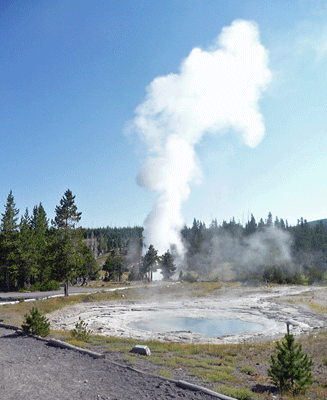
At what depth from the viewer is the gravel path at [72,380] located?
863 centimetres

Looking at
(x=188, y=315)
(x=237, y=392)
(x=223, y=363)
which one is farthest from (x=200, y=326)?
(x=237, y=392)

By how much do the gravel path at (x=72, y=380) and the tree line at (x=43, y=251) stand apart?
88.8ft

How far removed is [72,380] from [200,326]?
2066cm

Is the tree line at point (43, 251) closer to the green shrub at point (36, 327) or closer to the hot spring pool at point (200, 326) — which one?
the hot spring pool at point (200, 326)

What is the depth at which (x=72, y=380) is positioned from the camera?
9.80 m

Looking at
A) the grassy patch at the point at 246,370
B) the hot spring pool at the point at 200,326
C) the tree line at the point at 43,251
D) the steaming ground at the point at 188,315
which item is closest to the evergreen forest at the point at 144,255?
the tree line at the point at 43,251

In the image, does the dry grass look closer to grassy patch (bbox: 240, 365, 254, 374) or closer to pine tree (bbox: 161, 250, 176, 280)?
grassy patch (bbox: 240, 365, 254, 374)

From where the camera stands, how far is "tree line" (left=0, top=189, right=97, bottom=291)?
3944cm

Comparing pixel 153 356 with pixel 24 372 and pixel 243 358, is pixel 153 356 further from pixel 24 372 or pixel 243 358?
pixel 24 372

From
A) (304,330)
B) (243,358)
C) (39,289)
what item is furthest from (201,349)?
(39,289)

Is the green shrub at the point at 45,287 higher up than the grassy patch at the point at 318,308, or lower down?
higher up

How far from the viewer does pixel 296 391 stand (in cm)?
938

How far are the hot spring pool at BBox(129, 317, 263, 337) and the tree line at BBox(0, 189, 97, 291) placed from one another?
1531 centimetres

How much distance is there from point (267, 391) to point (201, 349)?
712 cm
